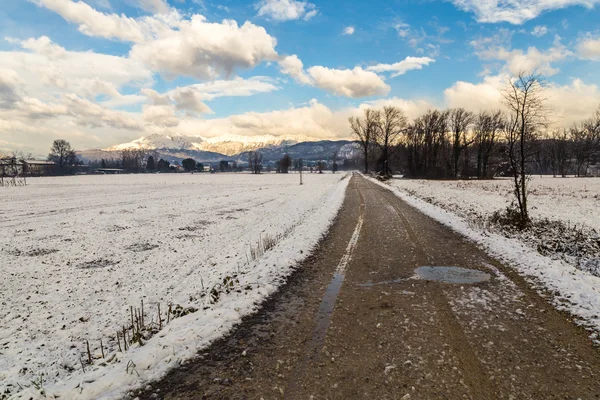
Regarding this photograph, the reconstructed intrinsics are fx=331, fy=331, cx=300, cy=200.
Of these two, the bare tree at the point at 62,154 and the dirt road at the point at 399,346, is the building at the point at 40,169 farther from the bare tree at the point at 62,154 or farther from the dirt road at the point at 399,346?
the dirt road at the point at 399,346

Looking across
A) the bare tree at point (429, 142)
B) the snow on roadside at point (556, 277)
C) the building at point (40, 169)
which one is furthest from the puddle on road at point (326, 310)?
the building at point (40, 169)

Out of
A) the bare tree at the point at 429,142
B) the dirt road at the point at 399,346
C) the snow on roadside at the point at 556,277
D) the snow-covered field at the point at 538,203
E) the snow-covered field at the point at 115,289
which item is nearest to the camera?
the dirt road at the point at 399,346

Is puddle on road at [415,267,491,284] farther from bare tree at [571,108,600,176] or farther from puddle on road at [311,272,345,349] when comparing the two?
bare tree at [571,108,600,176]

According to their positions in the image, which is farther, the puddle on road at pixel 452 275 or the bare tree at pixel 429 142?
the bare tree at pixel 429 142

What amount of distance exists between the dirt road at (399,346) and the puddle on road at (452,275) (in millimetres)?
49

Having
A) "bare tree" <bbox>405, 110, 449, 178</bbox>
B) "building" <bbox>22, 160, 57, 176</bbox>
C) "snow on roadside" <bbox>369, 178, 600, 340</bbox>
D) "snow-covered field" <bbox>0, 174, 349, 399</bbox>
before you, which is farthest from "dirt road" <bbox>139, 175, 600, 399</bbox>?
"building" <bbox>22, 160, 57, 176</bbox>

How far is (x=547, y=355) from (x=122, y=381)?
18.7 feet

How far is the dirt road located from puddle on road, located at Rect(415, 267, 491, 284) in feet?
0.16

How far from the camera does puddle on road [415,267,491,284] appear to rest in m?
7.84

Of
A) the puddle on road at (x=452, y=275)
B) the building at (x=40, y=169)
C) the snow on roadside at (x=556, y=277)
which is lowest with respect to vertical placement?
the puddle on road at (x=452, y=275)

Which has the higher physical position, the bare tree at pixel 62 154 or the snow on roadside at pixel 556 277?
the bare tree at pixel 62 154

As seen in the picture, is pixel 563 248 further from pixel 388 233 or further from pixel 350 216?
pixel 350 216

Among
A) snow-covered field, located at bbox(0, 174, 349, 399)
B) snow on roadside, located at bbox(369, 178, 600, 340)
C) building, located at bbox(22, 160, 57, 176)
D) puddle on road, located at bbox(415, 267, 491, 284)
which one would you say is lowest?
snow-covered field, located at bbox(0, 174, 349, 399)

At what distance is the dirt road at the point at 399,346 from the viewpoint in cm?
394
